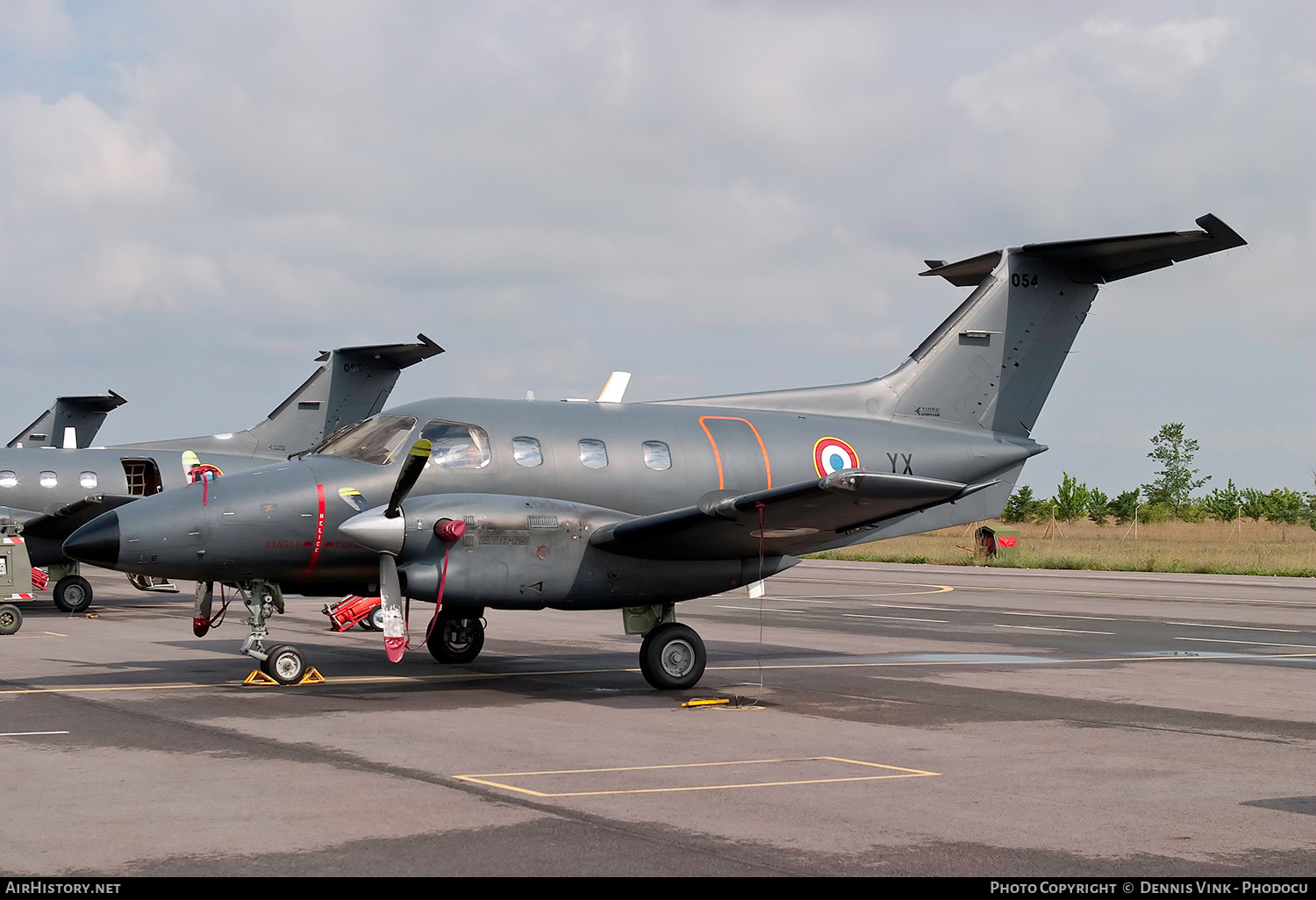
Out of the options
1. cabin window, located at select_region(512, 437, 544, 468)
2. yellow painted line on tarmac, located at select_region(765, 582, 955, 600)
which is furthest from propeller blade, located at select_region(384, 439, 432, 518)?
yellow painted line on tarmac, located at select_region(765, 582, 955, 600)

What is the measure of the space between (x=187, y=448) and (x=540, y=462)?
1756 centimetres

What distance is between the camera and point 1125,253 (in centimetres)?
1669

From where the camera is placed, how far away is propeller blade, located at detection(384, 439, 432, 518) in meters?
12.5

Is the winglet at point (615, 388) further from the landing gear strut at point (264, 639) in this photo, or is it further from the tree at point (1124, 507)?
the tree at point (1124, 507)

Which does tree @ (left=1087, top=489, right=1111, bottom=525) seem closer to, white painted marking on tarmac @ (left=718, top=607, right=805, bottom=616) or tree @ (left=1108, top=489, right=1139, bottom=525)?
tree @ (left=1108, top=489, right=1139, bottom=525)

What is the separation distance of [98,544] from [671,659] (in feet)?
19.7

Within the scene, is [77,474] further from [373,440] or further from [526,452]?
[526,452]

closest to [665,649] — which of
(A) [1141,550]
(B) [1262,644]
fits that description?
(B) [1262,644]

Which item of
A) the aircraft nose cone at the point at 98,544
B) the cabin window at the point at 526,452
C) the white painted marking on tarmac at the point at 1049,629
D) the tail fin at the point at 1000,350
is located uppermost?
the tail fin at the point at 1000,350

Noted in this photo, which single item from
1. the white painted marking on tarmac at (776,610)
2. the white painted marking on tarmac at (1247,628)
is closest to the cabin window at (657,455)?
the white painted marking on tarmac at (776,610)

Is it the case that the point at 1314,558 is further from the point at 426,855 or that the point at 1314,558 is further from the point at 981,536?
the point at 426,855

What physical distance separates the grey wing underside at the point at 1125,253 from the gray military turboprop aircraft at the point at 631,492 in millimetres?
39

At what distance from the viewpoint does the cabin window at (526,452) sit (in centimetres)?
1406

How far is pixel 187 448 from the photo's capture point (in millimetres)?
28938
